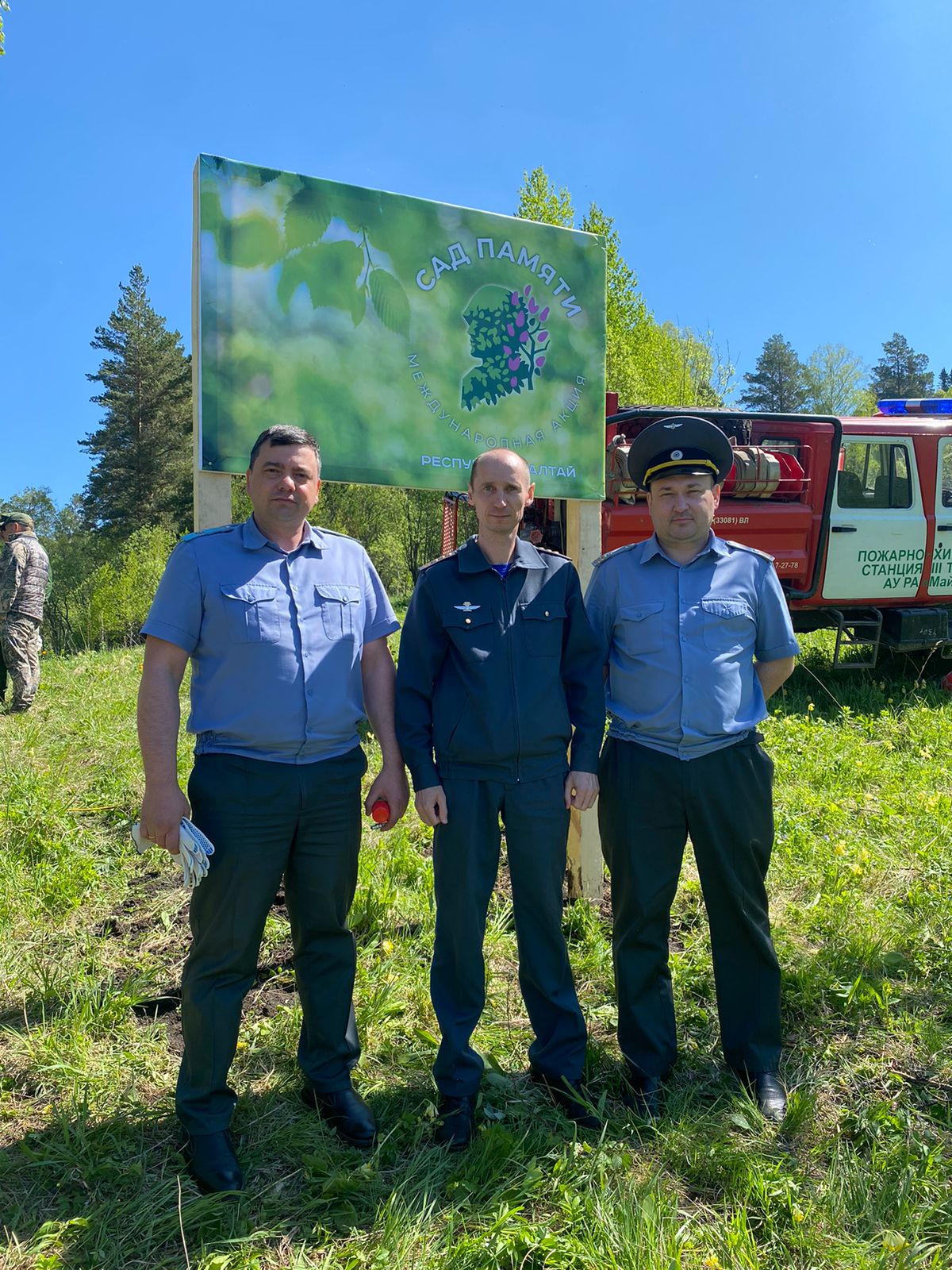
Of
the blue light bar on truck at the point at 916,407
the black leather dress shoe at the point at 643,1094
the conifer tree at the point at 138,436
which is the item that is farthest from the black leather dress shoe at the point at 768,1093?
the conifer tree at the point at 138,436

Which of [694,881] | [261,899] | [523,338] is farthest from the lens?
[694,881]

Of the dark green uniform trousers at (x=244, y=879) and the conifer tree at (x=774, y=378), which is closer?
the dark green uniform trousers at (x=244, y=879)

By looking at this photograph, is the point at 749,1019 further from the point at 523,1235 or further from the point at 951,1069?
the point at 523,1235

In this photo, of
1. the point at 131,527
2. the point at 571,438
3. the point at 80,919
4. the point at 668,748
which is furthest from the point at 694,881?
the point at 131,527

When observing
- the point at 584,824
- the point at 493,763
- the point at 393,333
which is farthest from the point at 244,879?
the point at 393,333

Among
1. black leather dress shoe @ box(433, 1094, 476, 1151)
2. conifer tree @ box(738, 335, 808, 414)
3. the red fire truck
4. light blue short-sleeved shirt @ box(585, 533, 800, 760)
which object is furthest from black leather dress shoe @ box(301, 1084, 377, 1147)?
conifer tree @ box(738, 335, 808, 414)

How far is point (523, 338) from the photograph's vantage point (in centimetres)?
358

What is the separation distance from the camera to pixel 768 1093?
2529mm

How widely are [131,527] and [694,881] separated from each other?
33.6m

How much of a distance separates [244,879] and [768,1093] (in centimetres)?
163

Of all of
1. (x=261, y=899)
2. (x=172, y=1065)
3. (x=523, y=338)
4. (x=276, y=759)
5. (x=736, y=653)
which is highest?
(x=523, y=338)

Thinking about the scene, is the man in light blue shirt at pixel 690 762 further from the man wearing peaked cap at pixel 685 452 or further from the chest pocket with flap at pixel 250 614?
the chest pocket with flap at pixel 250 614

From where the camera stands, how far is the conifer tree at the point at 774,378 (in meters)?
52.3

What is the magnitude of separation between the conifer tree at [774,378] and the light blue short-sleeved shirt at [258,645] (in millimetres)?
53066
